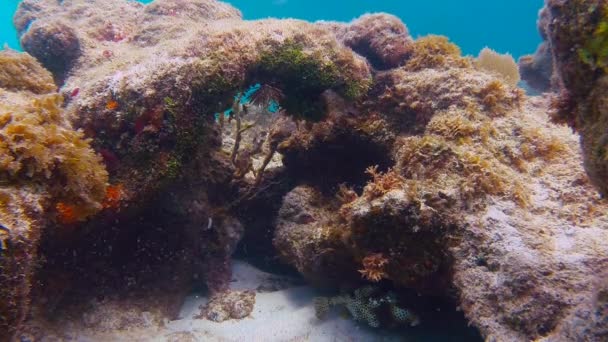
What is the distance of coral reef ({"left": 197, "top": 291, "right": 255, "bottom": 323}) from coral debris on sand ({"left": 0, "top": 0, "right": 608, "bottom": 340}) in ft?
1.07

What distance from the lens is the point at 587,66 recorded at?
280 cm

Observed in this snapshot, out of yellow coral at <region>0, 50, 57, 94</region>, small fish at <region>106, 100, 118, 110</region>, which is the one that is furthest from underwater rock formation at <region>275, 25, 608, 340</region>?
yellow coral at <region>0, 50, 57, 94</region>

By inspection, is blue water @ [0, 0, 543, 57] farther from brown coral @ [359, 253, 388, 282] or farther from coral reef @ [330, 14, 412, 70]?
brown coral @ [359, 253, 388, 282]

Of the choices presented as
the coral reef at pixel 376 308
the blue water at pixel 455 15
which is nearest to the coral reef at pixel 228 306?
the coral reef at pixel 376 308

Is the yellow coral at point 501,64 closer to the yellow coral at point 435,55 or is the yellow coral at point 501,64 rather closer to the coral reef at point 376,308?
the yellow coral at point 435,55

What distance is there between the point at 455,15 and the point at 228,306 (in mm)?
64796

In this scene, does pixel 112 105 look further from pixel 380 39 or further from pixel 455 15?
pixel 455 15

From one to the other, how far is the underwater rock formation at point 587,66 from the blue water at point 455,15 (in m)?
52.8

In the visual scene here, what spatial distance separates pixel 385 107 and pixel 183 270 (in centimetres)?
463

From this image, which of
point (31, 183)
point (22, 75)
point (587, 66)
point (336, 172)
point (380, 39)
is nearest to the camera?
point (587, 66)

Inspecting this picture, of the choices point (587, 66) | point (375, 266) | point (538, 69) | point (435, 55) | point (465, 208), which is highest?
point (538, 69)

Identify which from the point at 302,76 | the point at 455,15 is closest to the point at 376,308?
the point at 302,76

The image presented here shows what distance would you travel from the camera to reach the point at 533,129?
18.5ft

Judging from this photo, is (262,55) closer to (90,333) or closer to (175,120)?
(175,120)
